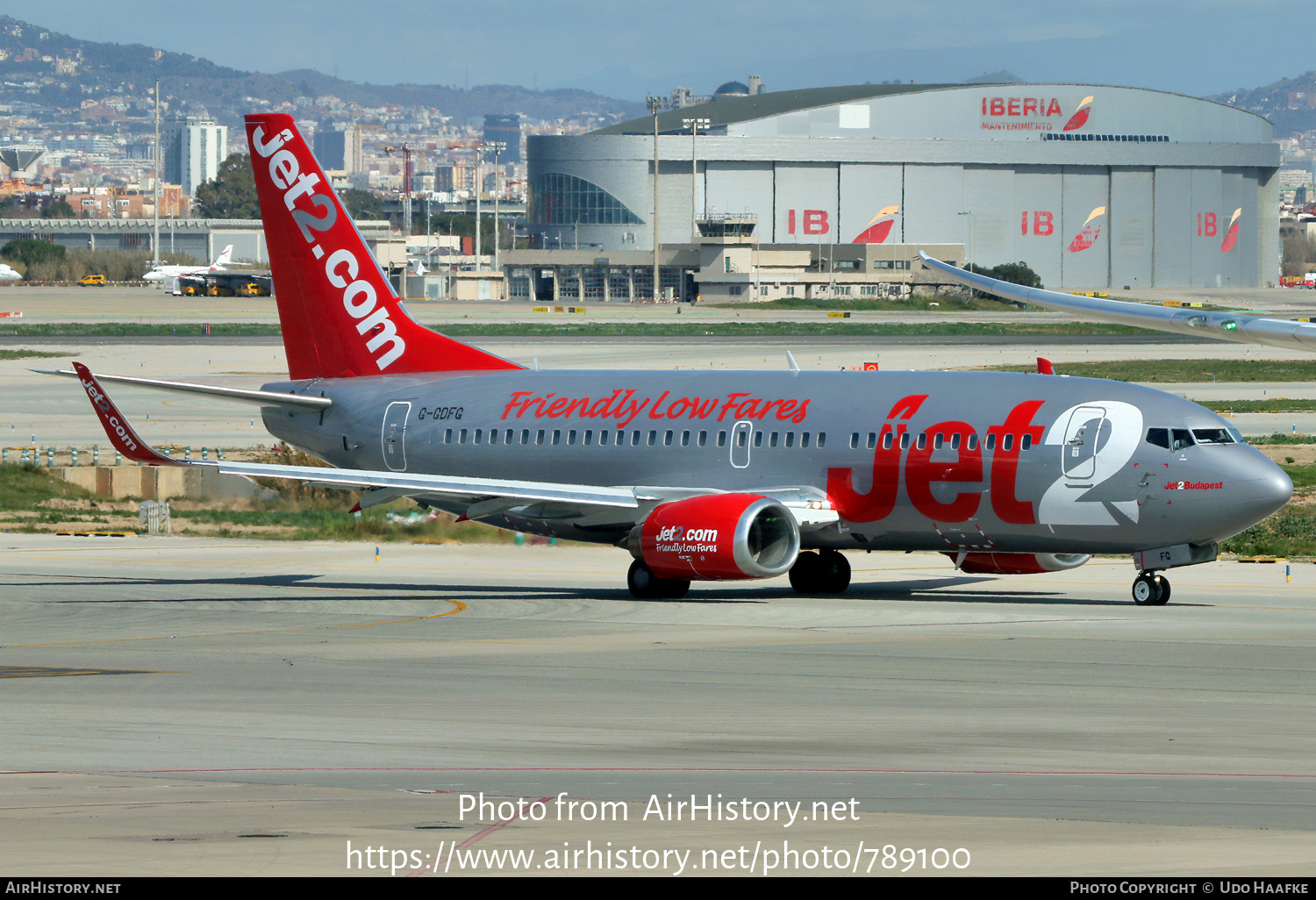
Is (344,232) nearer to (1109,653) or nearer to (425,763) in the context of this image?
(1109,653)

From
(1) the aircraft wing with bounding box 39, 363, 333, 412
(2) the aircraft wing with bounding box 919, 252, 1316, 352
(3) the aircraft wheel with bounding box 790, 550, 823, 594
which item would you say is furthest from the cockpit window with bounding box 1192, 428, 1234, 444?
(1) the aircraft wing with bounding box 39, 363, 333, 412

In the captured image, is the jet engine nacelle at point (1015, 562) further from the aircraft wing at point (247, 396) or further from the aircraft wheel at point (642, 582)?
the aircraft wing at point (247, 396)

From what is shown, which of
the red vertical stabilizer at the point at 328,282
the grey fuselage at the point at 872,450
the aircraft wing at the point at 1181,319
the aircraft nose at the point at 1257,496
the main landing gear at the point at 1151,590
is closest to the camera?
the aircraft wing at the point at 1181,319

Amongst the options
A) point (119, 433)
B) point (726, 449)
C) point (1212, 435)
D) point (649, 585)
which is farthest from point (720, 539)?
point (119, 433)

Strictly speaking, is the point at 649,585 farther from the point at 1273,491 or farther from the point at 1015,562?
the point at 1273,491

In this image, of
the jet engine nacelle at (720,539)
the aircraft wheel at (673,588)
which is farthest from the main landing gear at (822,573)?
the jet engine nacelle at (720,539)

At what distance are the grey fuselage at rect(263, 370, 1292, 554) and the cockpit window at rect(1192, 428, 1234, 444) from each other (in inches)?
1.7

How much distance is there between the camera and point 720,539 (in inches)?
1248

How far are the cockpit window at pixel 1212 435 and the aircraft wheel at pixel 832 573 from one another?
7.70m

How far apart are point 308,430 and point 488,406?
4611 millimetres

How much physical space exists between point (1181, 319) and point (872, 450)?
6268 millimetres

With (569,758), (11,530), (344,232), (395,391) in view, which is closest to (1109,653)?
(569,758)

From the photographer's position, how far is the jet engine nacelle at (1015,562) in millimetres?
34344

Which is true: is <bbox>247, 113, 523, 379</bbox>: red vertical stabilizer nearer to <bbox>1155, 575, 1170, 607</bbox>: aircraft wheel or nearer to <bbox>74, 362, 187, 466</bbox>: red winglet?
<bbox>74, 362, 187, 466</bbox>: red winglet
